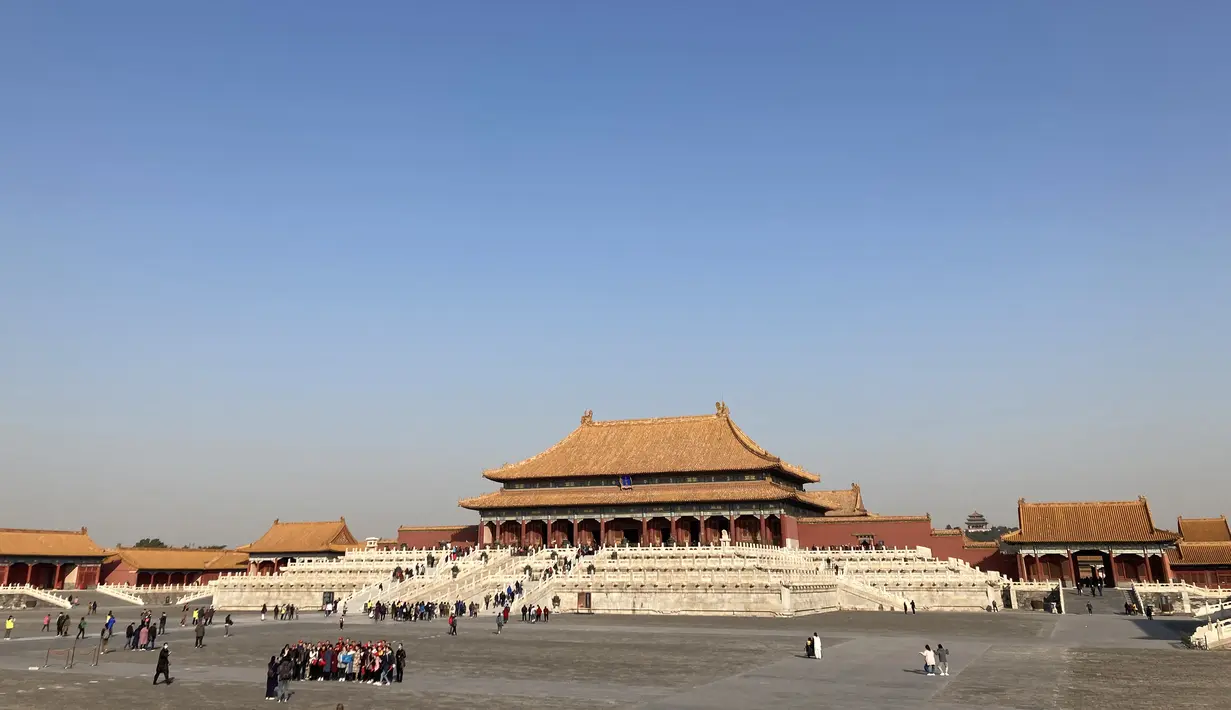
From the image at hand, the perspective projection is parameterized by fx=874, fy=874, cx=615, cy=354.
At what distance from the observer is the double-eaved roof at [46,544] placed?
7025 centimetres

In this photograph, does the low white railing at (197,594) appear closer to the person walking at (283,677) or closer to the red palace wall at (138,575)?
the red palace wall at (138,575)

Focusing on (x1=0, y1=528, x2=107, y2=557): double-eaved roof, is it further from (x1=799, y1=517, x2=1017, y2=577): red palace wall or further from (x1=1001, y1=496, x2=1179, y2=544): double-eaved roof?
(x1=1001, y1=496, x2=1179, y2=544): double-eaved roof

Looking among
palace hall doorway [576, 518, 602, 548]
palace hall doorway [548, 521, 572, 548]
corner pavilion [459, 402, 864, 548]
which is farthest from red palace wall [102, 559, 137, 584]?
palace hall doorway [576, 518, 602, 548]

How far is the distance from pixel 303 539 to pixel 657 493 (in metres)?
37.7

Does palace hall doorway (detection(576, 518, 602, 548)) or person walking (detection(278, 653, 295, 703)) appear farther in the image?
palace hall doorway (detection(576, 518, 602, 548))

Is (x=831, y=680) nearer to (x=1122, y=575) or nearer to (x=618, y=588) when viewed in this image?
(x=618, y=588)

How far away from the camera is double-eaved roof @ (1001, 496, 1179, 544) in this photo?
55919 millimetres

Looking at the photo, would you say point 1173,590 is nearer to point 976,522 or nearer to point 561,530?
point 561,530

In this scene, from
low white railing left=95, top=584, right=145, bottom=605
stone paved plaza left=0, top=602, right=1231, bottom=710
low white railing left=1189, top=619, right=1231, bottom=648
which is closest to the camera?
stone paved plaza left=0, top=602, right=1231, bottom=710

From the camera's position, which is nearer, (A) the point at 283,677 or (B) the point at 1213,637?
(A) the point at 283,677

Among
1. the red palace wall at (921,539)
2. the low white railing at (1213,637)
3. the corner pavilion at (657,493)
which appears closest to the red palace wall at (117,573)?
the corner pavilion at (657,493)

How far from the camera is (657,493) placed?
62.5 metres

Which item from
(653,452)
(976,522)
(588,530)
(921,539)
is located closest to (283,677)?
(588,530)

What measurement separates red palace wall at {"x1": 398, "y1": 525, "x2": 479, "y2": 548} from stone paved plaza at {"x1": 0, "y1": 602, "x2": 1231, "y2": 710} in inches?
1301
